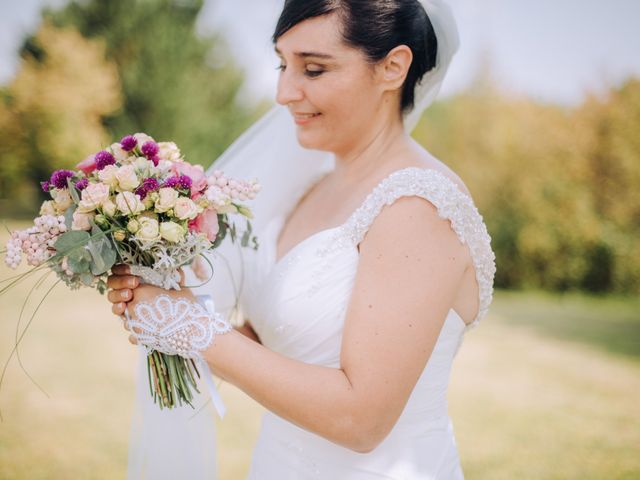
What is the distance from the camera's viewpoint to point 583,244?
48.3 ft

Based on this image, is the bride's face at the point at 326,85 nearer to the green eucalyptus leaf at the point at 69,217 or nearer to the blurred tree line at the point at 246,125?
the green eucalyptus leaf at the point at 69,217

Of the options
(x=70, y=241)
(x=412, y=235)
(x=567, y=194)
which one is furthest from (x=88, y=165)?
(x=567, y=194)

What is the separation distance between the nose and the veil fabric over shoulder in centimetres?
50

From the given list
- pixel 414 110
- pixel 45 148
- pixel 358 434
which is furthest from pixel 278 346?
pixel 45 148

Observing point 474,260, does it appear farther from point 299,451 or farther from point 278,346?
point 299,451

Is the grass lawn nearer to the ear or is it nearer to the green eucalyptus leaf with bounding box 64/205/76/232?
the green eucalyptus leaf with bounding box 64/205/76/232

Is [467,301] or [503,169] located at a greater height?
[467,301]

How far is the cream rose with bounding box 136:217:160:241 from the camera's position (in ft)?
5.51

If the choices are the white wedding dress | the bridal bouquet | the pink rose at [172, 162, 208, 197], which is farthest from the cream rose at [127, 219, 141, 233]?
the white wedding dress

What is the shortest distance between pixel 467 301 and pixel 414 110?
2.79 feet

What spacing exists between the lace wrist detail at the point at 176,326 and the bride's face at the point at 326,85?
0.78m

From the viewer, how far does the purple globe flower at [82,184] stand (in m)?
1.83

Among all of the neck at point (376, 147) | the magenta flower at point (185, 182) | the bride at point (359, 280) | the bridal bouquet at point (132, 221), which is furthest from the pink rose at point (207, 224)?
the neck at point (376, 147)

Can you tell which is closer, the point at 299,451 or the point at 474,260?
the point at 474,260
